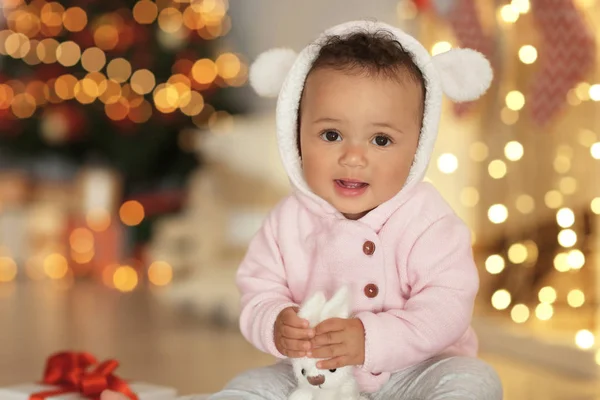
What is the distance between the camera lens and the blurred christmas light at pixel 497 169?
9.59ft

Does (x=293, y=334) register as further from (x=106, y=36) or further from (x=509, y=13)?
(x=106, y=36)

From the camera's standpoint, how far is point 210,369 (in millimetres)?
2383

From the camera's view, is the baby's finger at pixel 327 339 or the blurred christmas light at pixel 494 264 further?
the blurred christmas light at pixel 494 264

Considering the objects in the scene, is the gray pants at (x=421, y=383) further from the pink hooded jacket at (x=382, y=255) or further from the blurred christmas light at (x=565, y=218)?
the blurred christmas light at (x=565, y=218)

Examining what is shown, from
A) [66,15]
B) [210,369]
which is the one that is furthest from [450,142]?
[66,15]

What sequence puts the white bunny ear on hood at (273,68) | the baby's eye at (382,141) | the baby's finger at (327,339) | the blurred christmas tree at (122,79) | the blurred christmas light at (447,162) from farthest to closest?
the blurred christmas tree at (122,79), the blurred christmas light at (447,162), the white bunny ear on hood at (273,68), the baby's eye at (382,141), the baby's finger at (327,339)

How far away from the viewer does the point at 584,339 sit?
250 centimetres

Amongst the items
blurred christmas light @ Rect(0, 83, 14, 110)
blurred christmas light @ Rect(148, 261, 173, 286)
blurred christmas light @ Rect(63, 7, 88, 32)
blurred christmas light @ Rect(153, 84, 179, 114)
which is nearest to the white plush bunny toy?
blurred christmas light @ Rect(148, 261, 173, 286)

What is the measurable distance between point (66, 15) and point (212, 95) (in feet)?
2.55

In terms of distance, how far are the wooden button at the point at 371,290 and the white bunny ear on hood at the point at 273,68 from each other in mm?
336

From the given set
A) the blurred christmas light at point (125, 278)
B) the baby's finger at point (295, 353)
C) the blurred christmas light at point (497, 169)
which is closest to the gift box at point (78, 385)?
the baby's finger at point (295, 353)

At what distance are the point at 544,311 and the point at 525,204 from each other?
34 cm

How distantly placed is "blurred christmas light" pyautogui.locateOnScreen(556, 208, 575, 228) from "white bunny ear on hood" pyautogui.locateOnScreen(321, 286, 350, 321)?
167cm

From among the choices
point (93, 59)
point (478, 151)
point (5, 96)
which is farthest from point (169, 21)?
point (478, 151)
